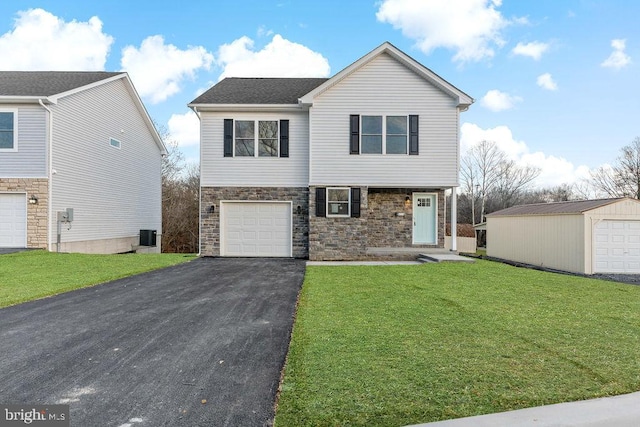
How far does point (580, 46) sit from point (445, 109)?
23.7 ft

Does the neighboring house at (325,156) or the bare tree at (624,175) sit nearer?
the neighboring house at (325,156)

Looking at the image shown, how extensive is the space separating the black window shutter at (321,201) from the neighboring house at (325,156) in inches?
1.4

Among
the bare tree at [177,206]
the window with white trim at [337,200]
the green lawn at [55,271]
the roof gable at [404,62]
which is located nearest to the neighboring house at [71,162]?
the green lawn at [55,271]

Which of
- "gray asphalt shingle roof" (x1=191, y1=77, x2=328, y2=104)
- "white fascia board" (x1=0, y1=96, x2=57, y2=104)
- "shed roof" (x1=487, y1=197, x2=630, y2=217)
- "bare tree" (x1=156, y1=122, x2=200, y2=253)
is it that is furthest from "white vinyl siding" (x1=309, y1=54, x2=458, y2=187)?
"bare tree" (x1=156, y1=122, x2=200, y2=253)

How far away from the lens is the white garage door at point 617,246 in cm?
1288

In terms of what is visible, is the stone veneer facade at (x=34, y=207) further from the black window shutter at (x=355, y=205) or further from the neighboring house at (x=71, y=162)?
the black window shutter at (x=355, y=205)

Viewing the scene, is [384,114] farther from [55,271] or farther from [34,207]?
[34,207]

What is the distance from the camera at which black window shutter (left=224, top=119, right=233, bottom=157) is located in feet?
42.0

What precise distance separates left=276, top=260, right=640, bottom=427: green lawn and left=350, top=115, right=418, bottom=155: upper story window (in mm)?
6812

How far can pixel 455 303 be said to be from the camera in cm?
589

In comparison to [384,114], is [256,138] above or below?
below

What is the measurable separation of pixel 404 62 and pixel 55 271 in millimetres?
12695

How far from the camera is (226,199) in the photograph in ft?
42.1

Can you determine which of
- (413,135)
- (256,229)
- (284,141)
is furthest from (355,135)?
(256,229)
